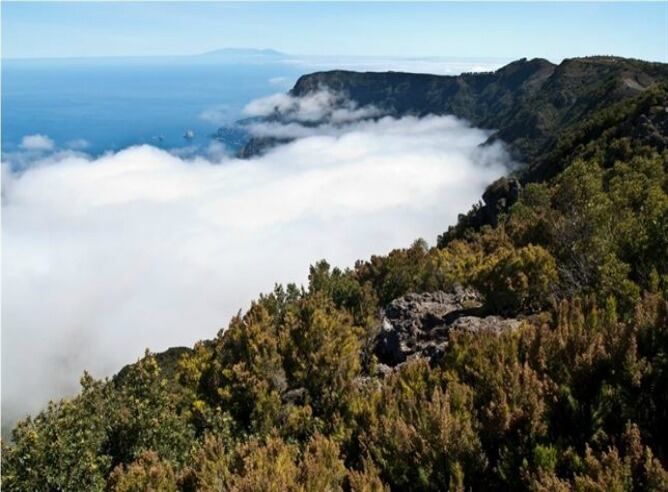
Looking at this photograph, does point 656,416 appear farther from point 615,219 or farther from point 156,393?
point 615,219

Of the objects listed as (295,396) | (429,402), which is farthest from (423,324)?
(429,402)

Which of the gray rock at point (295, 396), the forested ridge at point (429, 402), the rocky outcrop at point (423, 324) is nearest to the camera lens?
the forested ridge at point (429, 402)

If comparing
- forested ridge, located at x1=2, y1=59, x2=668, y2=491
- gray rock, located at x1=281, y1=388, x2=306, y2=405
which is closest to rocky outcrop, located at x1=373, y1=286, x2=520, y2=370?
forested ridge, located at x1=2, y1=59, x2=668, y2=491

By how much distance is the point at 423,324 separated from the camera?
2123cm

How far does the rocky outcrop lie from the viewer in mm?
18594

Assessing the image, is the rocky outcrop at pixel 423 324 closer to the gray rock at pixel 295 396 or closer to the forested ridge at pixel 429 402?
the forested ridge at pixel 429 402

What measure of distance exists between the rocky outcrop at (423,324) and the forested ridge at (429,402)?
9.4 inches

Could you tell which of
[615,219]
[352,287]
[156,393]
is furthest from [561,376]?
[352,287]

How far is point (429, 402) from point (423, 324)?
1119 centimetres

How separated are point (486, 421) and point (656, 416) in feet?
8.08

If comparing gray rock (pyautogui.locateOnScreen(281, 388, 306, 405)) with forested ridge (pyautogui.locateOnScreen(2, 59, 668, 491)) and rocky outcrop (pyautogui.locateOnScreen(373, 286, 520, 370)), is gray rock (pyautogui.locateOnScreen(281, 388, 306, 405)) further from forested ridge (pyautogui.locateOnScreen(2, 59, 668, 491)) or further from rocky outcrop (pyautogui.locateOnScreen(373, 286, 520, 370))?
rocky outcrop (pyautogui.locateOnScreen(373, 286, 520, 370))

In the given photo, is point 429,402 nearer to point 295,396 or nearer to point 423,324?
point 295,396

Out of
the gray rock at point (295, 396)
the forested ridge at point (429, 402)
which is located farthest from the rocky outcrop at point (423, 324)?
the gray rock at point (295, 396)

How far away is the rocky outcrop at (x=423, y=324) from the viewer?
18594 millimetres
